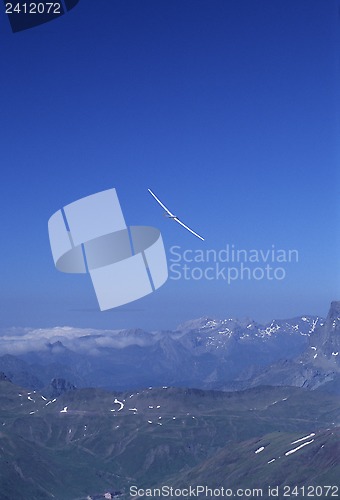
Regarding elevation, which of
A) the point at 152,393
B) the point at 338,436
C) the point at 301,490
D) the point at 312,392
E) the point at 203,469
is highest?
the point at 301,490

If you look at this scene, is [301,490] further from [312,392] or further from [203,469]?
[312,392]

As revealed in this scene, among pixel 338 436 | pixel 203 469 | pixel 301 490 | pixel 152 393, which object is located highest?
pixel 301 490

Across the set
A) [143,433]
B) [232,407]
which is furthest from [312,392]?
[143,433]

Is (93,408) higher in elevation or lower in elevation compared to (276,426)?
higher

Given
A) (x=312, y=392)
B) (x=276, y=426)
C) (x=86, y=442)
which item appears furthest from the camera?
(x=312, y=392)

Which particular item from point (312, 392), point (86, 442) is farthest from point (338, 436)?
point (312, 392)

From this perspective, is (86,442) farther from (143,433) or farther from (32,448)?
(32,448)

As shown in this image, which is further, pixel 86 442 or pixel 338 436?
pixel 86 442

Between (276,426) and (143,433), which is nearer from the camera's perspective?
(143,433)

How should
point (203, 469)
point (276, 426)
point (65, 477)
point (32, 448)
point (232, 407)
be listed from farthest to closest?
1. point (232, 407)
2. point (276, 426)
3. point (32, 448)
4. point (65, 477)
5. point (203, 469)
